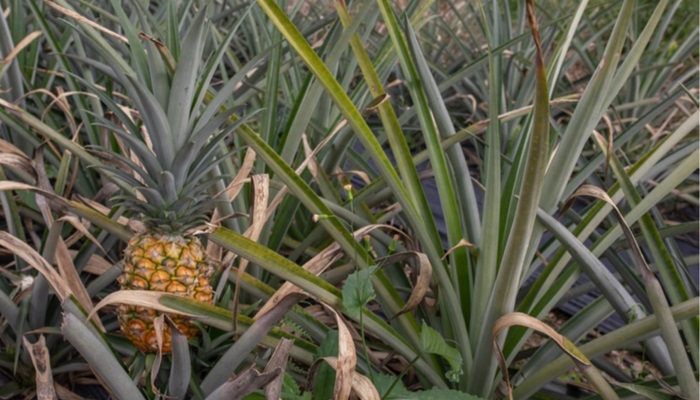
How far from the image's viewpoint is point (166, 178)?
0.96m

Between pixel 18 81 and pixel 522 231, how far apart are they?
125cm

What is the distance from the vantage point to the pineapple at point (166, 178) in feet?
3.15

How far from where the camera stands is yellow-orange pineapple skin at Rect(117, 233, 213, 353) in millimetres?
994

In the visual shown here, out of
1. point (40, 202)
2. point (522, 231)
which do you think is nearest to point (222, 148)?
point (40, 202)

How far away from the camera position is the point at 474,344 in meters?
1.15

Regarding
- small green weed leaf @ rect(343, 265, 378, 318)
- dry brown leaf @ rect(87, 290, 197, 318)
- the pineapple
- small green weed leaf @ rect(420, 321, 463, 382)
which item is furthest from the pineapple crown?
small green weed leaf @ rect(420, 321, 463, 382)

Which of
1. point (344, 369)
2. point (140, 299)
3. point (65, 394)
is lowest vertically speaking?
point (344, 369)

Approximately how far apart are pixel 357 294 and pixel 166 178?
1.05 feet

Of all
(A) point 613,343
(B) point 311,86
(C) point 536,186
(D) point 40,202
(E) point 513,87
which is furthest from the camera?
(E) point 513,87

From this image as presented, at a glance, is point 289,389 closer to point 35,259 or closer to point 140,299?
point 140,299

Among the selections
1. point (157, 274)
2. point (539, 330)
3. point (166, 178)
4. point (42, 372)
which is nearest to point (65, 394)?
point (42, 372)

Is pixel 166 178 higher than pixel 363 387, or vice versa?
pixel 166 178

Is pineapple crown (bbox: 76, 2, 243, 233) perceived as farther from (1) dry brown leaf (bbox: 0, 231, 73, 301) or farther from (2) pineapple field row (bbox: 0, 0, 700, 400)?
(1) dry brown leaf (bbox: 0, 231, 73, 301)

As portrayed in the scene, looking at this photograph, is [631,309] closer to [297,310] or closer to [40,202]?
[297,310]
